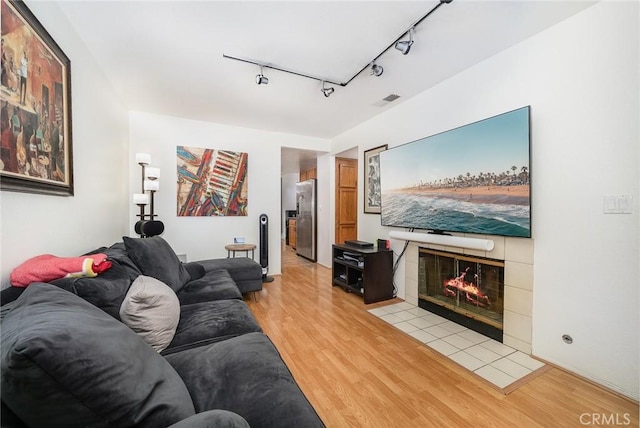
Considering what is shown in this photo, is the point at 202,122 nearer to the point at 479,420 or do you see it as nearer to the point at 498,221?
the point at 498,221

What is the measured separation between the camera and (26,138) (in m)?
1.32

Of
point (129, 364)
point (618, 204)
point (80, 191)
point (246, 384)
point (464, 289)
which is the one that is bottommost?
point (464, 289)

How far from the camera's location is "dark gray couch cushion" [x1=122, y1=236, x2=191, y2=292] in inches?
76.1

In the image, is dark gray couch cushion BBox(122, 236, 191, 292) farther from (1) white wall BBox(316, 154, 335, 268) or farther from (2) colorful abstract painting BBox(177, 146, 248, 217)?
(1) white wall BBox(316, 154, 335, 268)

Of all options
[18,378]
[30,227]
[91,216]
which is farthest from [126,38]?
[18,378]

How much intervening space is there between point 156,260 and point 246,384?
149 cm

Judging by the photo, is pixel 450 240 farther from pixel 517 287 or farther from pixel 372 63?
pixel 372 63

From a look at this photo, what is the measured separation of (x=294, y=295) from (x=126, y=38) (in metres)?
3.14

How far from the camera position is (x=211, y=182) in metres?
4.04

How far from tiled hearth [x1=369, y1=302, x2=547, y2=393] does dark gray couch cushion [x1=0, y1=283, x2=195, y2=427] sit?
79.2 inches

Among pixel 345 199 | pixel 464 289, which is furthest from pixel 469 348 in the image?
pixel 345 199

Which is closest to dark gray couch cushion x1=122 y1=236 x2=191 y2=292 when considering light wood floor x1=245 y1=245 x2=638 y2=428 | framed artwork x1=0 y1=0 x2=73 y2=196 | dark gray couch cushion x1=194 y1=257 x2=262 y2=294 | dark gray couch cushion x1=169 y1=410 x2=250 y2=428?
framed artwork x1=0 y1=0 x2=73 y2=196

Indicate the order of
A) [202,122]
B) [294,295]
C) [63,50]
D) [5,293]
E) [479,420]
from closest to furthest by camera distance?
[5,293] < [479,420] < [63,50] < [294,295] < [202,122]

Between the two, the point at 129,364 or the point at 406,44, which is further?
the point at 406,44
